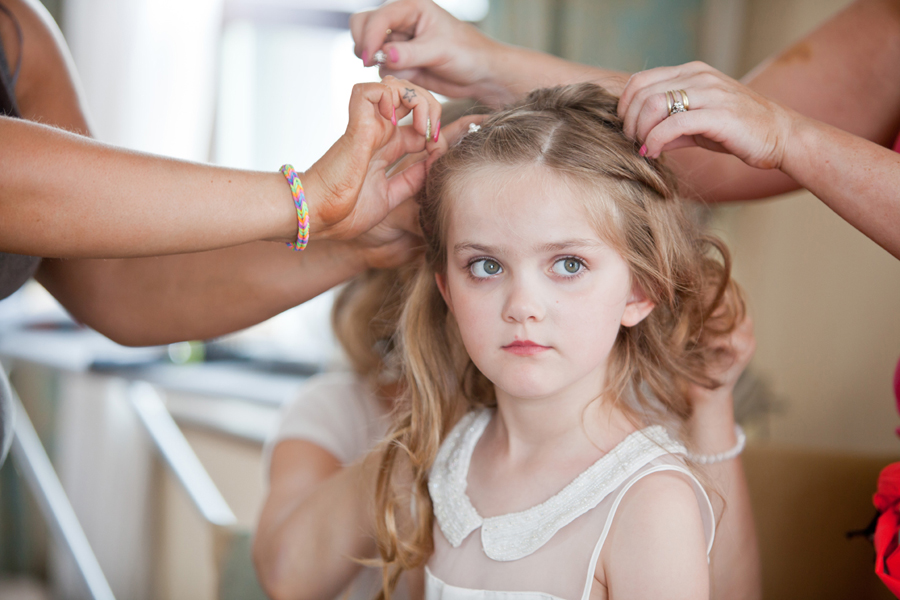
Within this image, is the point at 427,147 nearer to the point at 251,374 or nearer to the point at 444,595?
the point at 444,595

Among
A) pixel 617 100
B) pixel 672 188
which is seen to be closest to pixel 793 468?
pixel 672 188

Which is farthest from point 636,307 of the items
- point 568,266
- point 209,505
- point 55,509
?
point 55,509

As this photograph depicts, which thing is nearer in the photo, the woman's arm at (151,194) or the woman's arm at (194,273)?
the woman's arm at (151,194)

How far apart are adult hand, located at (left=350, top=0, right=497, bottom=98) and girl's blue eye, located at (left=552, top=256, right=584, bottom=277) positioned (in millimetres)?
385

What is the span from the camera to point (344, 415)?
1.41m

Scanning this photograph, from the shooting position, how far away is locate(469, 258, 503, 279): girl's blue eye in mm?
880

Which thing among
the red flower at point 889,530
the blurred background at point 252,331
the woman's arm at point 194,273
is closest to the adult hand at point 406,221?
the woman's arm at point 194,273

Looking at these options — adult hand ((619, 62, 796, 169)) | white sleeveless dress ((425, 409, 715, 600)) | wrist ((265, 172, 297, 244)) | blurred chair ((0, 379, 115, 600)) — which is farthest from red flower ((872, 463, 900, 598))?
blurred chair ((0, 379, 115, 600))

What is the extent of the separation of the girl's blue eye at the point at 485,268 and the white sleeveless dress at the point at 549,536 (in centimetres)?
27

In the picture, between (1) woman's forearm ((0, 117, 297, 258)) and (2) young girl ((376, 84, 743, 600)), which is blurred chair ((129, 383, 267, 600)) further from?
(1) woman's forearm ((0, 117, 297, 258))

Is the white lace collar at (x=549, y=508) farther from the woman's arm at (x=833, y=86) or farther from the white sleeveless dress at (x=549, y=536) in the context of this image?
the woman's arm at (x=833, y=86)

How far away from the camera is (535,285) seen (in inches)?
33.0

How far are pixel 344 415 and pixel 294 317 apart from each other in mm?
1571

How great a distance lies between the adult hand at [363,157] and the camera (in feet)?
2.64
